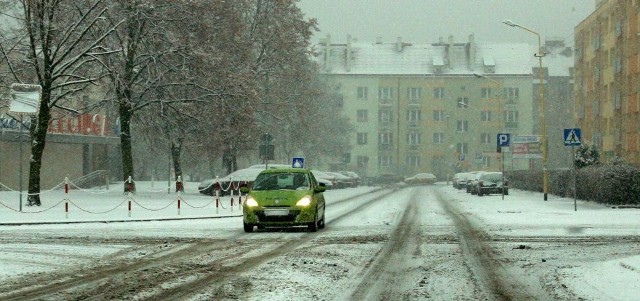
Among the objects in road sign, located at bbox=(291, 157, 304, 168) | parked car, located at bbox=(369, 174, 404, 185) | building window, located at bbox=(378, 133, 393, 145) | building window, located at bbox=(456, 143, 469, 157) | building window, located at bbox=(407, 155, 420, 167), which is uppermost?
building window, located at bbox=(378, 133, 393, 145)

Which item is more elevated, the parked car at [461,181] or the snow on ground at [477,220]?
the parked car at [461,181]

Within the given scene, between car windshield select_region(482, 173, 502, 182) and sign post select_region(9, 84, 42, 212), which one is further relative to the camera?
car windshield select_region(482, 173, 502, 182)

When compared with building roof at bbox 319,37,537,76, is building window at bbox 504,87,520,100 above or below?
below

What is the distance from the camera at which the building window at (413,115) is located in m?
123

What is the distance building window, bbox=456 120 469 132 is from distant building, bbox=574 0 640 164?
35608 millimetres

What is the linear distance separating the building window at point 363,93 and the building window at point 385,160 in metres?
7.83

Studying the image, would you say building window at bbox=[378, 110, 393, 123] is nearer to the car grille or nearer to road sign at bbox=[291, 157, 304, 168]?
road sign at bbox=[291, 157, 304, 168]

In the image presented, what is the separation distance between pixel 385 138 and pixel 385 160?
9.21 feet

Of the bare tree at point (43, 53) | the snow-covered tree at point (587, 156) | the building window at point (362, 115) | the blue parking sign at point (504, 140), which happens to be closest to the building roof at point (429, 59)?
the building window at point (362, 115)

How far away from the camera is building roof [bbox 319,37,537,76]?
121 m

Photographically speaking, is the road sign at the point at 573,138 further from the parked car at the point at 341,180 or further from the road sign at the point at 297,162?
the parked car at the point at 341,180

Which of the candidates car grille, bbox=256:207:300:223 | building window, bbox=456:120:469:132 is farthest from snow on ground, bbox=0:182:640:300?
building window, bbox=456:120:469:132

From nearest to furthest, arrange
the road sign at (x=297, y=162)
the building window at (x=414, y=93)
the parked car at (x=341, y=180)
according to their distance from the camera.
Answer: the road sign at (x=297, y=162) < the parked car at (x=341, y=180) < the building window at (x=414, y=93)

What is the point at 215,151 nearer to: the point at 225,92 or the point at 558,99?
the point at 225,92
